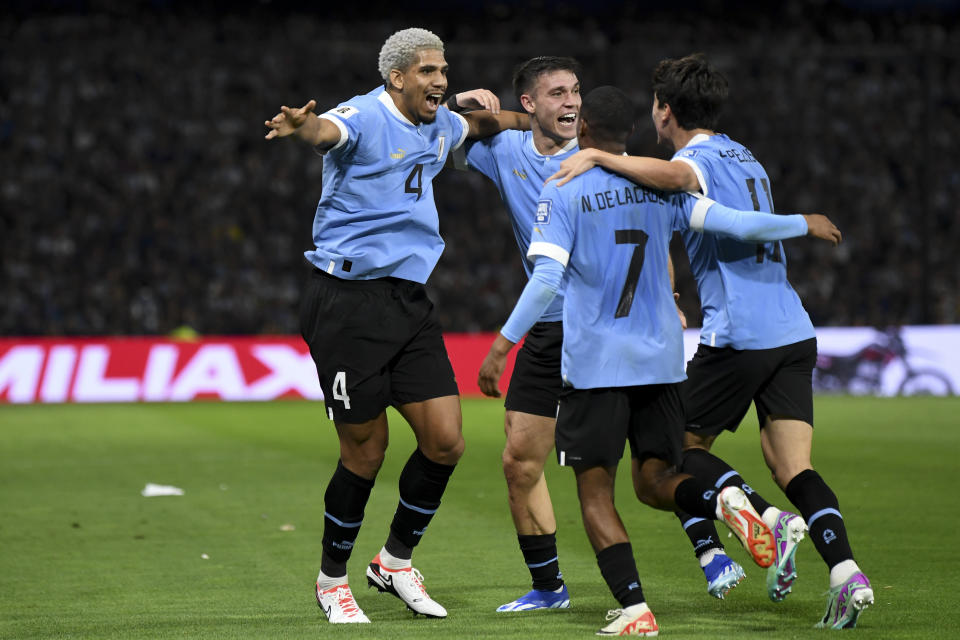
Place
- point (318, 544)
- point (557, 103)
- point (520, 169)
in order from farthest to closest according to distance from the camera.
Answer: point (318, 544) < point (520, 169) < point (557, 103)

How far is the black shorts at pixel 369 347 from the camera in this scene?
17.0ft

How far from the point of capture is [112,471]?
34.5 ft

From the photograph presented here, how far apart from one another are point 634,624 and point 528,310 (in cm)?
115

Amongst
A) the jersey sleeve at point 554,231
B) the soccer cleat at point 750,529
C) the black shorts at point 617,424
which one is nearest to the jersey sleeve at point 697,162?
the jersey sleeve at point 554,231

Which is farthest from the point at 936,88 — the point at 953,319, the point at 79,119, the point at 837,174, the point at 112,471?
the point at 112,471

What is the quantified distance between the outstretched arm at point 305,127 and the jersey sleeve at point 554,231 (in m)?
0.89

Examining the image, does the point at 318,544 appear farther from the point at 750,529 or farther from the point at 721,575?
the point at 750,529

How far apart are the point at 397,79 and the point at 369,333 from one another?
104 cm

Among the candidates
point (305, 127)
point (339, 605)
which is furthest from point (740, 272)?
point (339, 605)

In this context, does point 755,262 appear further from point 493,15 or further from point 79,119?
point 493,15

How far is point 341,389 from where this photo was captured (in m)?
5.17

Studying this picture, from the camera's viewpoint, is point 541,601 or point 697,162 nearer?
point 697,162

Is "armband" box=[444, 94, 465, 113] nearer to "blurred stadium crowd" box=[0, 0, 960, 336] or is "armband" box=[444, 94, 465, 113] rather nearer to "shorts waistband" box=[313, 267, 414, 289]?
"shorts waistband" box=[313, 267, 414, 289]

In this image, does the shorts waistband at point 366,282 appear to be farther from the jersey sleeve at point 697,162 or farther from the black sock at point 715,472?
the black sock at point 715,472
